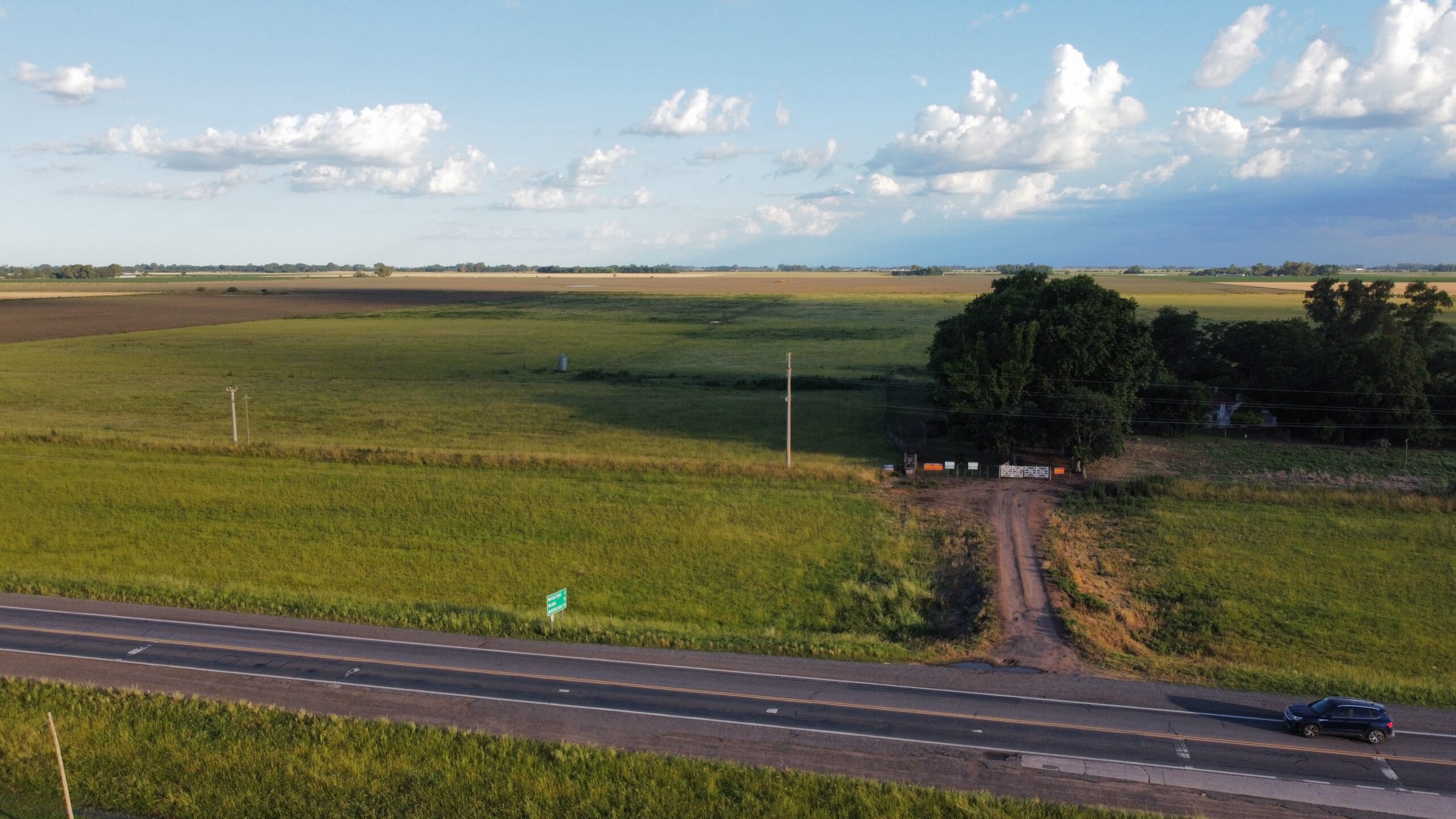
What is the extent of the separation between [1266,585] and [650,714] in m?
26.3

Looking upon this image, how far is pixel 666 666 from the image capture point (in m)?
28.0

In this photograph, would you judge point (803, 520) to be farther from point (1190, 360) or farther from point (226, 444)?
point (1190, 360)

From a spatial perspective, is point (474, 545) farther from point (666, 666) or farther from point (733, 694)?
point (733, 694)

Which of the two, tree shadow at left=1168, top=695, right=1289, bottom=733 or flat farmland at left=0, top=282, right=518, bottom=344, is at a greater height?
flat farmland at left=0, top=282, right=518, bottom=344

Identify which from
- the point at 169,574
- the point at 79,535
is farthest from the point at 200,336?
the point at 169,574

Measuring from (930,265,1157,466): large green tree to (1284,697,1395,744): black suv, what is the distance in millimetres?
29882

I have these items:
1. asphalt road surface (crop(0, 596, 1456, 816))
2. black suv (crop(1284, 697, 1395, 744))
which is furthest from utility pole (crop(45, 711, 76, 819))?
black suv (crop(1284, 697, 1395, 744))

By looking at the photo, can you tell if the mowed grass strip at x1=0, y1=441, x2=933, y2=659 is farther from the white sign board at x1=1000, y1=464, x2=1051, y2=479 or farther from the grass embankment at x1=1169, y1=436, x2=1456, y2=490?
the grass embankment at x1=1169, y1=436, x2=1456, y2=490

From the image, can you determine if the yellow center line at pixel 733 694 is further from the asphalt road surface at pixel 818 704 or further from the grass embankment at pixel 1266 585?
the grass embankment at pixel 1266 585

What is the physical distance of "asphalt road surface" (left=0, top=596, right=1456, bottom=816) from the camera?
21781 millimetres

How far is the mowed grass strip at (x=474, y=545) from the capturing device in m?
32.9

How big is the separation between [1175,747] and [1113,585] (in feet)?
47.6

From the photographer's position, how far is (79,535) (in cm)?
4194

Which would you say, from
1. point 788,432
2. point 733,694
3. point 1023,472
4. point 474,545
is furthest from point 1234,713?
point 474,545
